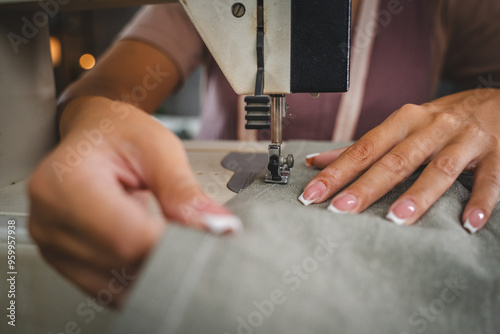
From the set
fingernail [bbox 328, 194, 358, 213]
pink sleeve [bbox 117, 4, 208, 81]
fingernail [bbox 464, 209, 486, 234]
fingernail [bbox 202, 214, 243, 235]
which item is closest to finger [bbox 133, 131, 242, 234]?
fingernail [bbox 202, 214, 243, 235]

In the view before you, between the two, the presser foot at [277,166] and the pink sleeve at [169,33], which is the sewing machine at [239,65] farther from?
the pink sleeve at [169,33]

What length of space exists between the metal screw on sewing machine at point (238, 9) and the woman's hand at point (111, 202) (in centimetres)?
23

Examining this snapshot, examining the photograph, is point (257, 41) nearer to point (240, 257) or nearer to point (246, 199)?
point (246, 199)

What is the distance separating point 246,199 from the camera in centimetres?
56

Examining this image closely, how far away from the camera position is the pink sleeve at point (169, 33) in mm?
1091

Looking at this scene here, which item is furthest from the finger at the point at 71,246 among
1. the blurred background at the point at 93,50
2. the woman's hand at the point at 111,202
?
the blurred background at the point at 93,50

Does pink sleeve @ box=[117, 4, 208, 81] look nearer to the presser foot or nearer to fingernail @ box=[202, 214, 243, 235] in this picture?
the presser foot

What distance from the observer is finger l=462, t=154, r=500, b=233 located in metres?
0.49

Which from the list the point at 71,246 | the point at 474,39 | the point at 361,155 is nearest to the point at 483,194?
the point at 361,155

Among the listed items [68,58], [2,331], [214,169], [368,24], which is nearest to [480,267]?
[214,169]

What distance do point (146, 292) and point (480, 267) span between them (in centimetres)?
35

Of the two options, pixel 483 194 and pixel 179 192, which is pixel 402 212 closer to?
pixel 483 194

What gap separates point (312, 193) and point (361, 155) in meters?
0.13

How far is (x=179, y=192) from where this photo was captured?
14.2 inches
